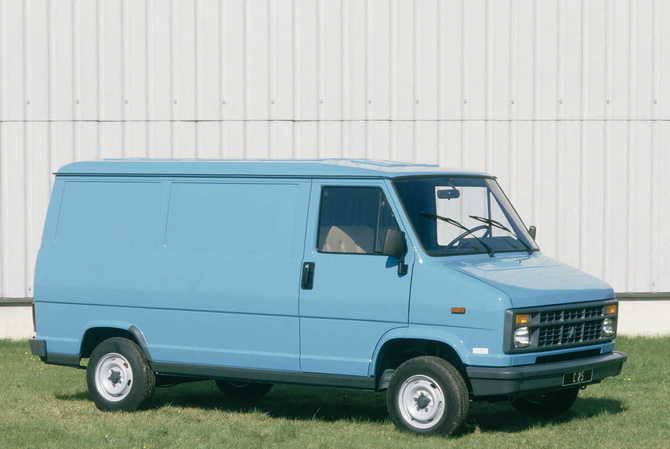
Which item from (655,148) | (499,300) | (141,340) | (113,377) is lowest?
(113,377)

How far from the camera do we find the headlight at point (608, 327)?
10172 mm

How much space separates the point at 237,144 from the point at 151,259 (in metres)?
6.18

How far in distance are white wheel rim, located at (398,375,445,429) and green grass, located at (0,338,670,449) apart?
161mm

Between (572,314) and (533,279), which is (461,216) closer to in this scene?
(533,279)

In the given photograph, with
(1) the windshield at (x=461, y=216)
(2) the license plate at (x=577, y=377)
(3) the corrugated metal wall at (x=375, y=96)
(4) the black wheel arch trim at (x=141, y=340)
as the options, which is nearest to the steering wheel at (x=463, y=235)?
(1) the windshield at (x=461, y=216)

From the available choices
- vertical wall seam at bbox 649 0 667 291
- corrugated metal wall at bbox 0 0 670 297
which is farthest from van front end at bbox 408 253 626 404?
vertical wall seam at bbox 649 0 667 291

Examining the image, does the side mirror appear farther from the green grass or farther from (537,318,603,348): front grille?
the green grass

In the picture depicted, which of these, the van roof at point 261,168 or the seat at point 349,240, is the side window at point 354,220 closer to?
the seat at point 349,240

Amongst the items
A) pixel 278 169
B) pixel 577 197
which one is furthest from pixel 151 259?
pixel 577 197

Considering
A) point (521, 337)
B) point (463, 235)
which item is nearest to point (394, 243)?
point (463, 235)

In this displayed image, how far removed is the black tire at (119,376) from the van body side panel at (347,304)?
67.7 inches

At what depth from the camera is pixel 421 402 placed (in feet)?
31.6

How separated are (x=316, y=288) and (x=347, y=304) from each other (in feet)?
1.07

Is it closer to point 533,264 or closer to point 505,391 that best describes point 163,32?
point 533,264
